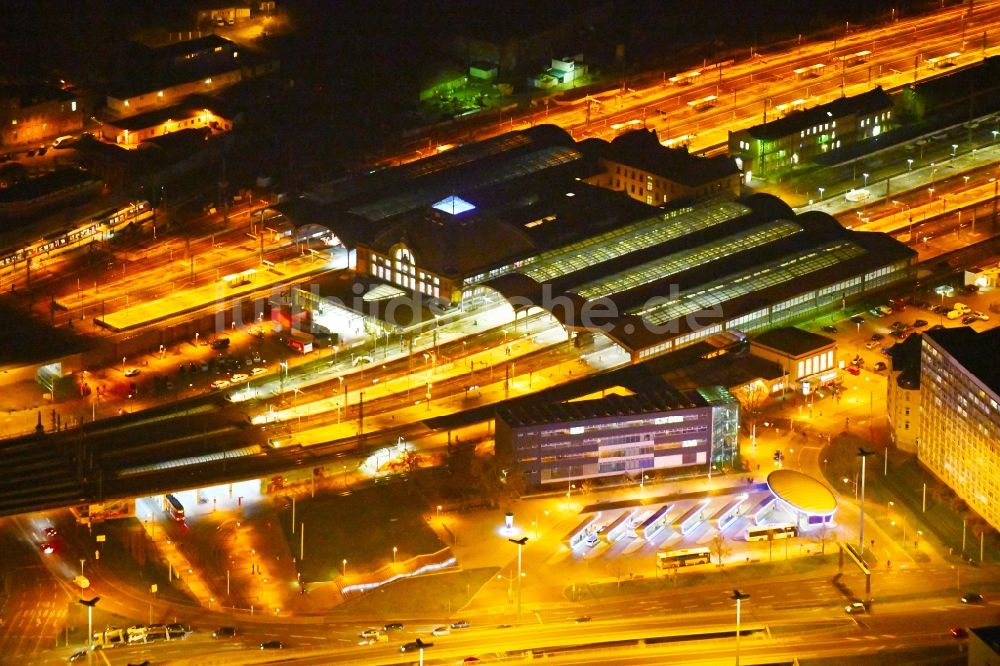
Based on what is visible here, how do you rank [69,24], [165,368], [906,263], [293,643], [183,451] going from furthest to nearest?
[69,24]
[906,263]
[165,368]
[183,451]
[293,643]

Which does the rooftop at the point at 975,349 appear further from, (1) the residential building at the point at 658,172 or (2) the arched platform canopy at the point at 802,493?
(1) the residential building at the point at 658,172

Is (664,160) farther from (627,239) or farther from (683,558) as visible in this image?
(683,558)

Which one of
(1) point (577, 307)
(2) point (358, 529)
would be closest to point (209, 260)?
(1) point (577, 307)

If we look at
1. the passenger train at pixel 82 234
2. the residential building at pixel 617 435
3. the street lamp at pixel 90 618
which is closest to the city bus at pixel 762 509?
the residential building at pixel 617 435

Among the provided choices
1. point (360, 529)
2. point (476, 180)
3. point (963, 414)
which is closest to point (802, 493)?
point (963, 414)

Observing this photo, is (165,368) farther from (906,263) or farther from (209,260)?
(906,263)
